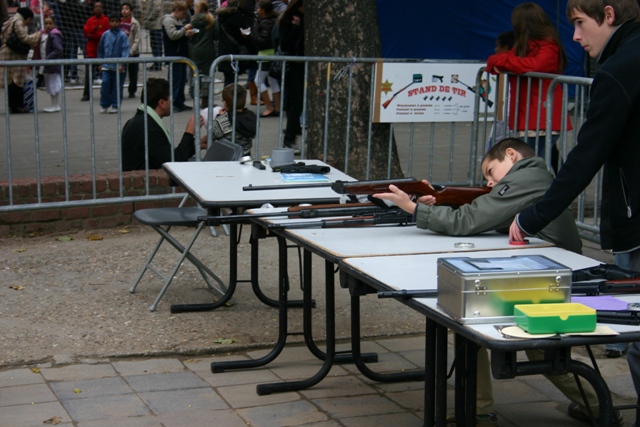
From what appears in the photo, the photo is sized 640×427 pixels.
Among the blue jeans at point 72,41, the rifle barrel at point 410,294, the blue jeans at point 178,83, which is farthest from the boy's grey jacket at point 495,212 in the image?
the blue jeans at point 72,41

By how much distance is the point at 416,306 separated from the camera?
3244 mm

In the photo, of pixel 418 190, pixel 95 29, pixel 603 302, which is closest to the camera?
pixel 603 302

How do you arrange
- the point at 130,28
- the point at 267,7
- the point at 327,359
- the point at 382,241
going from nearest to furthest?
the point at 382,241, the point at 327,359, the point at 267,7, the point at 130,28

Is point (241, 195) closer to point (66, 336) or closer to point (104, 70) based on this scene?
point (66, 336)

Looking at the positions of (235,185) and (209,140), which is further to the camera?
(209,140)

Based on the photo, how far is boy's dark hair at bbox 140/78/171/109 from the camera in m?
8.02

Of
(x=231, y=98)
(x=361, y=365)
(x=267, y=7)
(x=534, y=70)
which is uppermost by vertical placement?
(x=267, y=7)

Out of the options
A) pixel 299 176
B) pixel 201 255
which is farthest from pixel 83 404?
pixel 201 255

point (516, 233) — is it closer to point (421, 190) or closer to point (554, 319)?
point (421, 190)

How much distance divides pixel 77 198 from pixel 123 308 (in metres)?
2.20

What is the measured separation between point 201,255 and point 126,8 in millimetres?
10858

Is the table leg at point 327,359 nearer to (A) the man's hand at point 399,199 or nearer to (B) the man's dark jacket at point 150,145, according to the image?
(A) the man's hand at point 399,199

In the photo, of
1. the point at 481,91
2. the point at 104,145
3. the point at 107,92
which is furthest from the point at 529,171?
the point at 107,92

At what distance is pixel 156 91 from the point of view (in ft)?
26.4
